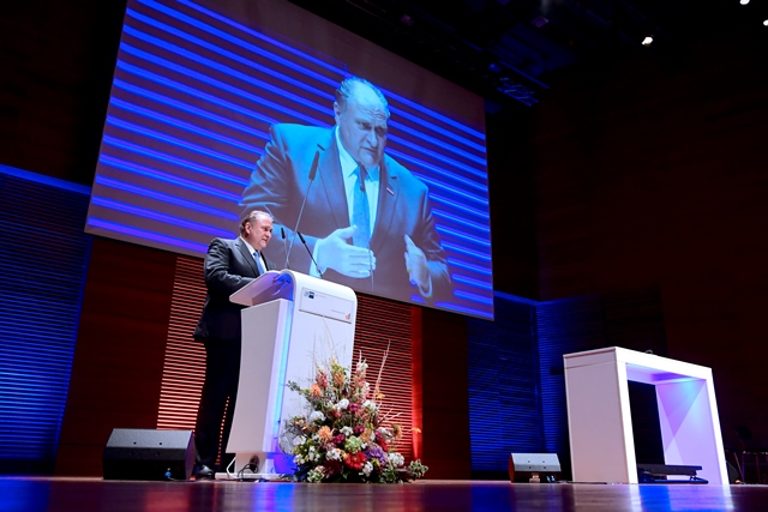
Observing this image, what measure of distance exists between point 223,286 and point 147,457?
2.44 feet

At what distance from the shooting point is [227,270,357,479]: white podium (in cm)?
233

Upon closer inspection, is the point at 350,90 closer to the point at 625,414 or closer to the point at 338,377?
the point at 625,414

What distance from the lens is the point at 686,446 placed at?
4156mm

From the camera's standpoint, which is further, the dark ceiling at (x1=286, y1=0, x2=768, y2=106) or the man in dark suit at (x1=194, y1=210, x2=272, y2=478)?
the dark ceiling at (x1=286, y1=0, x2=768, y2=106)

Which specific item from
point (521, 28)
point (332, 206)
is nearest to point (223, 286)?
point (332, 206)

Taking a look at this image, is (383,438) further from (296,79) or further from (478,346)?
(478,346)

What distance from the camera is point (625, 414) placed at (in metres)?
3.40

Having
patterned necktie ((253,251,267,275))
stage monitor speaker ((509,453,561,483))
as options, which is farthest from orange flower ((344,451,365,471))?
stage monitor speaker ((509,453,561,483))

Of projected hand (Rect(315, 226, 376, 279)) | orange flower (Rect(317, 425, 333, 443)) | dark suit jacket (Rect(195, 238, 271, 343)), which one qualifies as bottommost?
orange flower (Rect(317, 425, 333, 443))

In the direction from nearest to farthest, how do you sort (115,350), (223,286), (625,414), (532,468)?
1. (223,286)
2. (625,414)
3. (532,468)
4. (115,350)

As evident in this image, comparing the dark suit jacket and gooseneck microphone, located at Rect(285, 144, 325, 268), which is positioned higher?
gooseneck microphone, located at Rect(285, 144, 325, 268)

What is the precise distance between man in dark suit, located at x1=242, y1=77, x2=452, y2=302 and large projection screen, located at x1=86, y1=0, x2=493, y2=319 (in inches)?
1.5

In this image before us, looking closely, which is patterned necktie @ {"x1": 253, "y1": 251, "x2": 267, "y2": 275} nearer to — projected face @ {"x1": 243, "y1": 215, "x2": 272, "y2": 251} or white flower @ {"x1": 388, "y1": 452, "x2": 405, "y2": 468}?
projected face @ {"x1": 243, "y1": 215, "x2": 272, "y2": 251}

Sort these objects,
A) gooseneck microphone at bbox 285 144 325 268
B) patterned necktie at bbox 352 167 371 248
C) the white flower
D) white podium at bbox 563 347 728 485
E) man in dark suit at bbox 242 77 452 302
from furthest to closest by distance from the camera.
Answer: patterned necktie at bbox 352 167 371 248 < man in dark suit at bbox 242 77 452 302 < gooseneck microphone at bbox 285 144 325 268 < white podium at bbox 563 347 728 485 < the white flower
